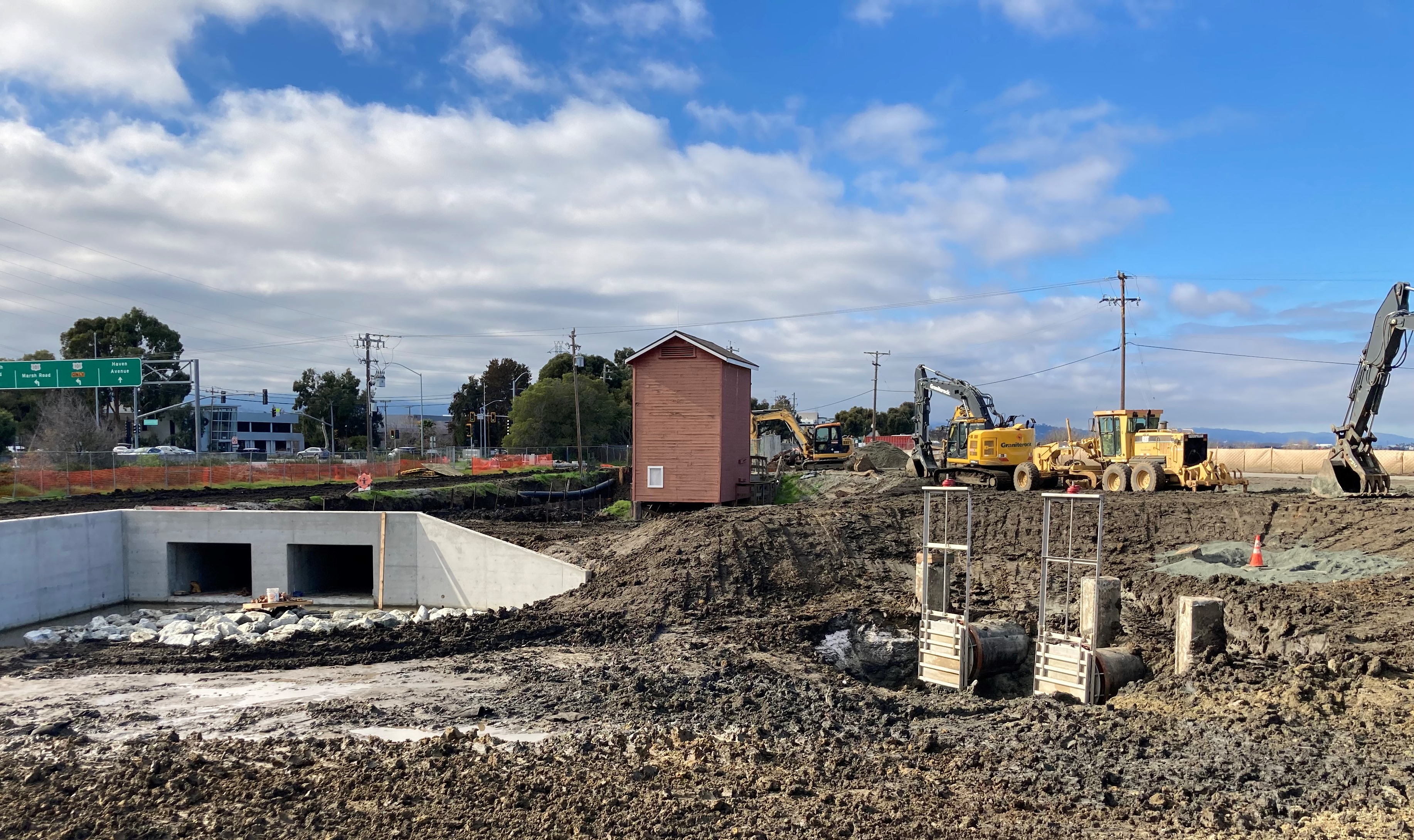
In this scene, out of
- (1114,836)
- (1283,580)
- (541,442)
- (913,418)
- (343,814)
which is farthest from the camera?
(541,442)

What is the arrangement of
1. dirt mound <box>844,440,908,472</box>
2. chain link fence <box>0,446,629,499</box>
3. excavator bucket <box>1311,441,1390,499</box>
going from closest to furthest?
excavator bucket <box>1311,441,1390,499</box>, chain link fence <box>0,446,629,499</box>, dirt mound <box>844,440,908,472</box>

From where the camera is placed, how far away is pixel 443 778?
25.7ft

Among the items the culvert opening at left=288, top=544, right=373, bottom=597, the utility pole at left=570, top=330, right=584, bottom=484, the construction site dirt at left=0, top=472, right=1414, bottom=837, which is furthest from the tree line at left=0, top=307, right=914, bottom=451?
the construction site dirt at left=0, top=472, right=1414, bottom=837

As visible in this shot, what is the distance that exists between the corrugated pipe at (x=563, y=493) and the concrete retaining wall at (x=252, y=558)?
1589cm

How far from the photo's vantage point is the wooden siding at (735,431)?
85.1 feet

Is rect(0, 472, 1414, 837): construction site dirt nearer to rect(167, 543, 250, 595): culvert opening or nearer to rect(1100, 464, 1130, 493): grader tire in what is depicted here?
rect(1100, 464, 1130, 493): grader tire

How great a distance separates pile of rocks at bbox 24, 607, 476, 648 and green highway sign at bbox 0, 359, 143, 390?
18.7 metres

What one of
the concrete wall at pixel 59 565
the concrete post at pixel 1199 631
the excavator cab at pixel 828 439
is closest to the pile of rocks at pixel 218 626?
the concrete wall at pixel 59 565

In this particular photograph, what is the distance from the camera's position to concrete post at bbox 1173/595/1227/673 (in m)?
11.6

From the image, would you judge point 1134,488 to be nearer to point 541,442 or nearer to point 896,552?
point 896,552

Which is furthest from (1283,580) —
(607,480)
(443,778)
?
(607,480)

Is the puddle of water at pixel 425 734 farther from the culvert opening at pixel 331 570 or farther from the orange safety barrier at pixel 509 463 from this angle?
the orange safety barrier at pixel 509 463

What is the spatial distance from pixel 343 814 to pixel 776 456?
124ft

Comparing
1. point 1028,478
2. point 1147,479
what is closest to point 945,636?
point 1147,479
